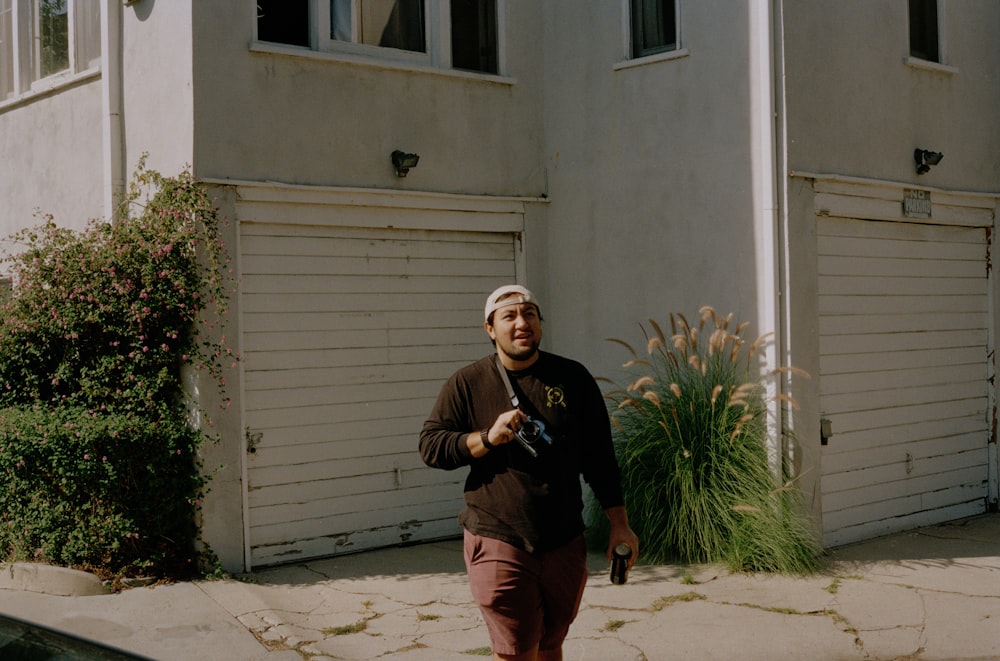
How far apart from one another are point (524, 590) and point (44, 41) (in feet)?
27.4

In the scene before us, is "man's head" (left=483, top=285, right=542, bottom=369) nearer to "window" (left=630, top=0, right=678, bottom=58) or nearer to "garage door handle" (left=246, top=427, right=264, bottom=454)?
"garage door handle" (left=246, top=427, right=264, bottom=454)

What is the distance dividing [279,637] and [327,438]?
7.02 feet

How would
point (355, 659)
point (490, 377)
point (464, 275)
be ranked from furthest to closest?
point (464, 275) → point (355, 659) → point (490, 377)

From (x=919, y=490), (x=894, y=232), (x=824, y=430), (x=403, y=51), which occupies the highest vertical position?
(x=403, y=51)

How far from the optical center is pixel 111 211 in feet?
28.1

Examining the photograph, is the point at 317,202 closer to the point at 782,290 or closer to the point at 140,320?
the point at 140,320

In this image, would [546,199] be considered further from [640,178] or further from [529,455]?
[529,455]

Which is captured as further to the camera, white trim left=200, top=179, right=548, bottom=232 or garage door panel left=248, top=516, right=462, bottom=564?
garage door panel left=248, top=516, right=462, bottom=564

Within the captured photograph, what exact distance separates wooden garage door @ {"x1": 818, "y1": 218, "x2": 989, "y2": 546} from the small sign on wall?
0.15 metres

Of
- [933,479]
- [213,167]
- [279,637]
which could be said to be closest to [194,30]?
[213,167]

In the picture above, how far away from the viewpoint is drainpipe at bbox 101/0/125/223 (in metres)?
8.63

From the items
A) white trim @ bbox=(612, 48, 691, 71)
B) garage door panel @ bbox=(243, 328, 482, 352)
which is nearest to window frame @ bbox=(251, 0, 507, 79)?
white trim @ bbox=(612, 48, 691, 71)

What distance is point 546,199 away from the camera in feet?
31.2

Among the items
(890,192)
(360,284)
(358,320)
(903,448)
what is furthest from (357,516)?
(890,192)
